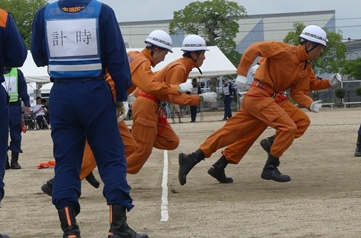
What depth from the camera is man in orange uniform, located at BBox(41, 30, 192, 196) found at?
32.3 ft

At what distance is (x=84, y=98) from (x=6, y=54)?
3.07 ft

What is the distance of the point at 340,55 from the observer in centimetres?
6762

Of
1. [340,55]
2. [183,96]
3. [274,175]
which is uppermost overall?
[183,96]

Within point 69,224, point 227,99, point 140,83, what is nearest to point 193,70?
point 227,99

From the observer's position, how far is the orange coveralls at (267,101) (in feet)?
37.9

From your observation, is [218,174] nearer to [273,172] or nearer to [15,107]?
[273,172]

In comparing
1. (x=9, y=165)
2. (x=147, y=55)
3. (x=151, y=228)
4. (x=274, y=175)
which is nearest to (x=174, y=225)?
(x=151, y=228)

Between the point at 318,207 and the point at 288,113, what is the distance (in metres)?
3.32

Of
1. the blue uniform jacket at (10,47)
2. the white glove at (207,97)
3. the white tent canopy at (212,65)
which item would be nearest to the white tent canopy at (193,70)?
the white tent canopy at (212,65)

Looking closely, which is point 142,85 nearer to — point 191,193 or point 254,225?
point 191,193

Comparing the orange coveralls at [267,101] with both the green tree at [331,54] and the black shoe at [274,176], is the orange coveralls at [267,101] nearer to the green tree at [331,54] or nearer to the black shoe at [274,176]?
the black shoe at [274,176]

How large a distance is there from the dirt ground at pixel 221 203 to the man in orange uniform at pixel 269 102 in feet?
1.11

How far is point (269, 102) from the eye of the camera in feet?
38.1

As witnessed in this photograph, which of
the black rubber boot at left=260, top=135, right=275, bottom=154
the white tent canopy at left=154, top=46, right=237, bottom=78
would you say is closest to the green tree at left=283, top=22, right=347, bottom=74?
the white tent canopy at left=154, top=46, right=237, bottom=78
